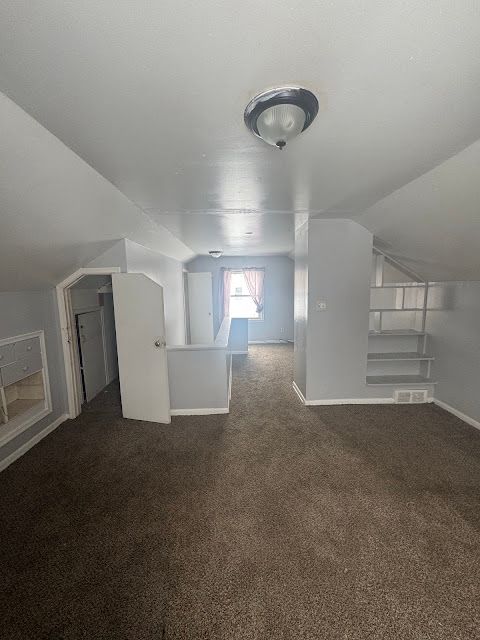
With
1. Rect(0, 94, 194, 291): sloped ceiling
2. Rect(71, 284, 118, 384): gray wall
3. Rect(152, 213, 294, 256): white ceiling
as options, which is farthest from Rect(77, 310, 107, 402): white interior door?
Rect(152, 213, 294, 256): white ceiling

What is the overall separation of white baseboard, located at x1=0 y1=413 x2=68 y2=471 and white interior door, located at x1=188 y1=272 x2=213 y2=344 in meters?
3.25

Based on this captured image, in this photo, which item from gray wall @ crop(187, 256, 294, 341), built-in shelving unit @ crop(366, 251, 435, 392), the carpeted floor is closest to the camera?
the carpeted floor

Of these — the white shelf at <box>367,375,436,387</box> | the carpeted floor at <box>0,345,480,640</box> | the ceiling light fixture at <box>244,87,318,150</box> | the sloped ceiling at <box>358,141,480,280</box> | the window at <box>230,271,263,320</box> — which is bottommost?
the carpeted floor at <box>0,345,480,640</box>

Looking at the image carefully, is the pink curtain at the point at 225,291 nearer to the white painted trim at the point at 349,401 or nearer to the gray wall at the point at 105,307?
the gray wall at the point at 105,307

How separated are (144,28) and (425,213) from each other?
230 centimetres

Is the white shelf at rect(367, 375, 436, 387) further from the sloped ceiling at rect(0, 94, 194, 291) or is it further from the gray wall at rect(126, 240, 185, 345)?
the sloped ceiling at rect(0, 94, 194, 291)

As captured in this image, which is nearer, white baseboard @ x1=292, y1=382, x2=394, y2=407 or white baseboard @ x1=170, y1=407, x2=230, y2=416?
white baseboard @ x1=170, y1=407, x2=230, y2=416

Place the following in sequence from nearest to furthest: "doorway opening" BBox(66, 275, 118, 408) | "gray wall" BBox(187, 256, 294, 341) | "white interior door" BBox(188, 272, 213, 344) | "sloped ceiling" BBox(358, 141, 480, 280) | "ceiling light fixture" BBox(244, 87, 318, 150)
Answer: "ceiling light fixture" BBox(244, 87, 318, 150), "sloped ceiling" BBox(358, 141, 480, 280), "doorway opening" BBox(66, 275, 118, 408), "white interior door" BBox(188, 272, 213, 344), "gray wall" BBox(187, 256, 294, 341)

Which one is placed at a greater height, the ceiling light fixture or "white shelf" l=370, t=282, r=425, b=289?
the ceiling light fixture

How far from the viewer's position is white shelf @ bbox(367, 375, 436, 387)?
3.43m

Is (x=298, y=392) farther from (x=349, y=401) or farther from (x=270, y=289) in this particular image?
(x=270, y=289)

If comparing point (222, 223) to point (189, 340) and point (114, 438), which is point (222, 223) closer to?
point (114, 438)

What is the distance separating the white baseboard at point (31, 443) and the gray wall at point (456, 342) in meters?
4.58

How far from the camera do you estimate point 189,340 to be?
628 cm
